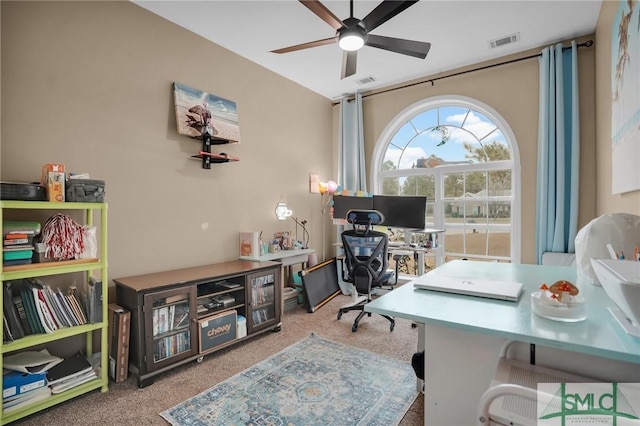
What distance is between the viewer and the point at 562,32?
10.0 feet

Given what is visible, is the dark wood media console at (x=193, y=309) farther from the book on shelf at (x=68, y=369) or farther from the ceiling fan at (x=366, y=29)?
the ceiling fan at (x=366, y=29)

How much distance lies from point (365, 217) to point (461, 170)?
163 centimetres

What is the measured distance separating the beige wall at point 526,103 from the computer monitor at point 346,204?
149 cm

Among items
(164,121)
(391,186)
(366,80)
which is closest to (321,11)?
(164,121)

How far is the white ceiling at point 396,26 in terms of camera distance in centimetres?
263

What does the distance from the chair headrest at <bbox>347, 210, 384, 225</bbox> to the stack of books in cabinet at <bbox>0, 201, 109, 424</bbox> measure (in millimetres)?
2032

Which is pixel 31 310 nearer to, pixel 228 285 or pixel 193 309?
pixel 193 309

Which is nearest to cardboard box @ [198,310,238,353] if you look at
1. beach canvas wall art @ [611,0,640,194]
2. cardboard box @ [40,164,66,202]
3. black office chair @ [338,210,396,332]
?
black office chair @ [338,210,396,332]

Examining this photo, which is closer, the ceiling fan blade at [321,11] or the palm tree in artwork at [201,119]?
the ceiling fan blade at [321,11]

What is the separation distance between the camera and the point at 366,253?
10.3ft

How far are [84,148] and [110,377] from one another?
5.26 ft

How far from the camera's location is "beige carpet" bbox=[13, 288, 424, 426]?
5.92 ft

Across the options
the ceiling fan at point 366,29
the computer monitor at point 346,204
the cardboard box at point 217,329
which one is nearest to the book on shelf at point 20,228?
the cardboard box at point 217,329

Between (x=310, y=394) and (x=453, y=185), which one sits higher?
(x=453, y=185)
